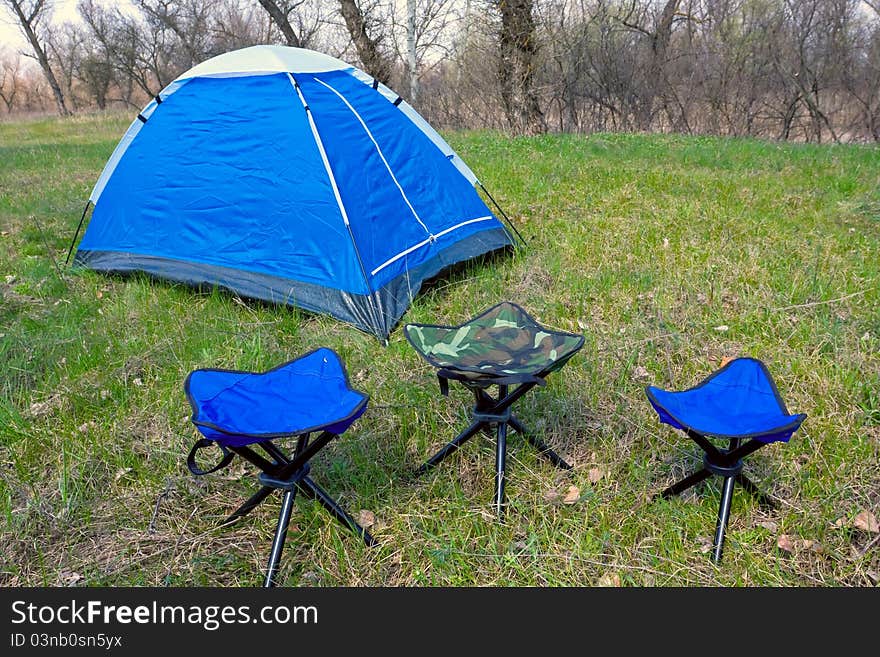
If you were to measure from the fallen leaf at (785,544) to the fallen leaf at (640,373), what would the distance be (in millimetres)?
1054

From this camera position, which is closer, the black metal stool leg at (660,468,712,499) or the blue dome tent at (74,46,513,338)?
the black metal stool leg at (660,468,712,499)

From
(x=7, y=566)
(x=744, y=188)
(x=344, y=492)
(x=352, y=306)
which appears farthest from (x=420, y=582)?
(x=744, y=188)

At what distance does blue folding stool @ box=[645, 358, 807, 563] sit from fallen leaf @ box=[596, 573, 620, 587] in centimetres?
34

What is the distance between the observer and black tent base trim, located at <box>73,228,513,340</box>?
3.72 m

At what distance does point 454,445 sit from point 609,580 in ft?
2.54

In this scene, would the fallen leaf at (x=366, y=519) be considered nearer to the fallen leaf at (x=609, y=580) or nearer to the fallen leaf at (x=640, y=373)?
the fallen leaf at (x=609, y=580)

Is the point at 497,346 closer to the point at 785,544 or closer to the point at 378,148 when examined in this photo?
the point at 785,544

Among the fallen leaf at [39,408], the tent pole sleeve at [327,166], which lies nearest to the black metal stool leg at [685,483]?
the tent pole sleeve at [327,166]

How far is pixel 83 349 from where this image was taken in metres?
3.53

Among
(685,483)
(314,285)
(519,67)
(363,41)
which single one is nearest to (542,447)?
(685,483)

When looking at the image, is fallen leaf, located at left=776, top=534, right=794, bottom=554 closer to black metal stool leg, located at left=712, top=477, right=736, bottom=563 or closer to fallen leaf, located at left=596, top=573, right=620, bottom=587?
black metal stool leg, located at left=712, top=477, right=736, bottom=563

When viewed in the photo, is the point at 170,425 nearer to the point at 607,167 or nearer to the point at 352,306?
the point at 352,306

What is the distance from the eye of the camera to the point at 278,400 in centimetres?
244

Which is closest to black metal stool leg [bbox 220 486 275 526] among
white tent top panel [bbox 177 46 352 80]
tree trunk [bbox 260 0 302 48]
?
white tent top panel [bbox 177 46 352 80]
